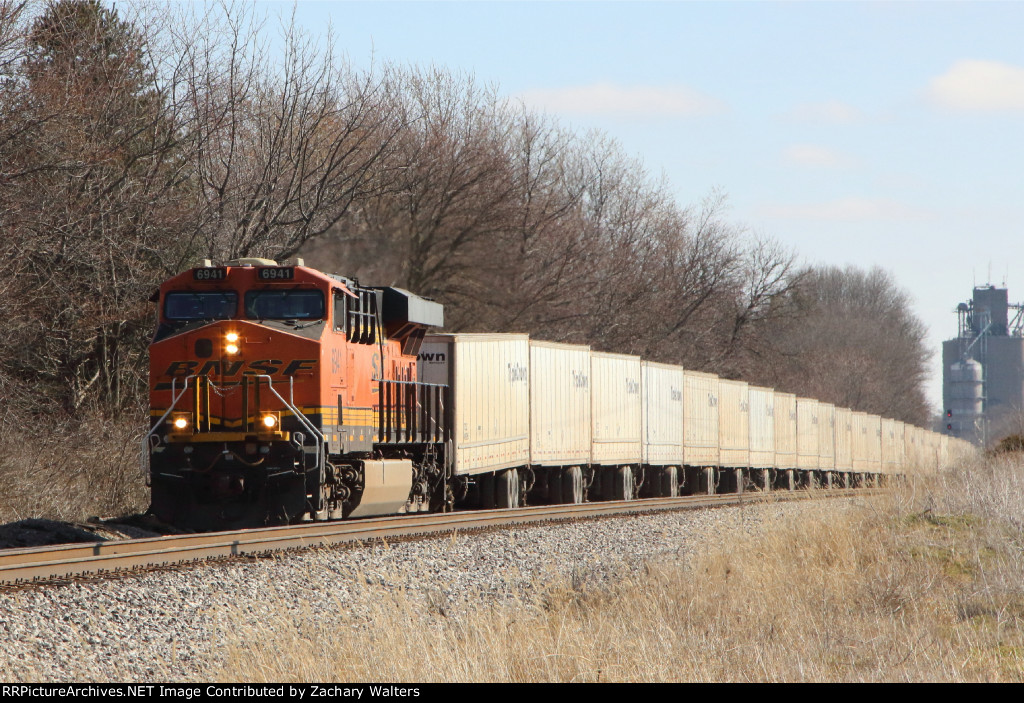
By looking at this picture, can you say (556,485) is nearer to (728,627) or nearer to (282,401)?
(282,401)

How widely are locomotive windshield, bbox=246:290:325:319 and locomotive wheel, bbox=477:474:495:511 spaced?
7.57 meters

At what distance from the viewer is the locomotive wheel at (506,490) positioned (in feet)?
69.2

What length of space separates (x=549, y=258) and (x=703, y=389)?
10.0 metres

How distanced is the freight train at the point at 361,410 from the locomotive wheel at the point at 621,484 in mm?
45

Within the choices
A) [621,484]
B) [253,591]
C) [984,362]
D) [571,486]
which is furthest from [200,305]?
[984,362]

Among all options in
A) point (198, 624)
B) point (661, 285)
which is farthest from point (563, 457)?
point (661, 285)

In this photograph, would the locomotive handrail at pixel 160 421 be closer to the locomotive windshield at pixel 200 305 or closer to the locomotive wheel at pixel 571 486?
the locomotive windshield at pixel 200 305

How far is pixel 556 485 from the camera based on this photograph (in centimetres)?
2341

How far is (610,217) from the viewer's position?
50625 mm

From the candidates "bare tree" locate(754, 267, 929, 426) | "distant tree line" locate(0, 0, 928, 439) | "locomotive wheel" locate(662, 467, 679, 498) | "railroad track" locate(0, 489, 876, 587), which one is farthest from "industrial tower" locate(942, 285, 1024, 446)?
"railroad track" locate(0, 489, 876, 587)

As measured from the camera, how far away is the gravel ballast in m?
7.60

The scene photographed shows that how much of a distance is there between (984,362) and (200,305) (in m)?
153

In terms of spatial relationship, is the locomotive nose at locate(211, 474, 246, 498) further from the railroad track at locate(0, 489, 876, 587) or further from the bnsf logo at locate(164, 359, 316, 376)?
the bnsf logo at locate(164, 359, 316, 376)

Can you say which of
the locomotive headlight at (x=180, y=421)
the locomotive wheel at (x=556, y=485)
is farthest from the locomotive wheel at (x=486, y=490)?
the locomotive headlight at (x=180, y=421)
